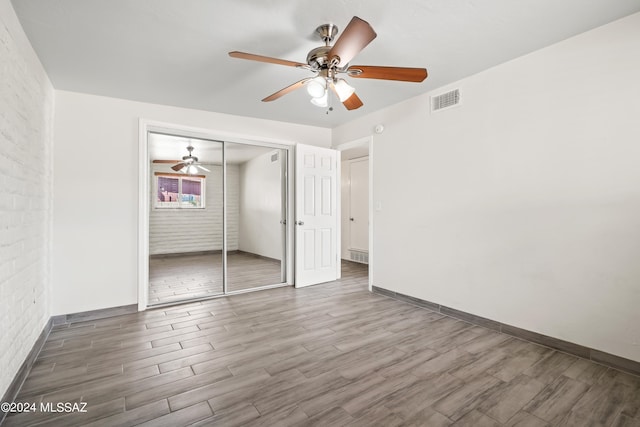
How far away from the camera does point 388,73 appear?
211 centimetres

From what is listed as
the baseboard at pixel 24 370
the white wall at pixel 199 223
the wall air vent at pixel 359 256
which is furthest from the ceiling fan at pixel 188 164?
the wall air vent at pixel 359 256

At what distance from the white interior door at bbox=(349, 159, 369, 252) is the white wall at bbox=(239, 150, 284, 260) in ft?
6.45

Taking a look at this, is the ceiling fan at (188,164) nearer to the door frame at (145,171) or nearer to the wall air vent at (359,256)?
the door frame at (145,171)

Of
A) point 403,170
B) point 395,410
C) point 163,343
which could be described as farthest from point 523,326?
point 163,343

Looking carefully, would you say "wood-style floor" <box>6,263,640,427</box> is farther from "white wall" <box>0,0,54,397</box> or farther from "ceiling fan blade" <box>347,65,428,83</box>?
"ceiling fan blade" <box>347,65,428,83</box>

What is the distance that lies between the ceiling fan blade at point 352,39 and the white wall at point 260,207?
141 inches

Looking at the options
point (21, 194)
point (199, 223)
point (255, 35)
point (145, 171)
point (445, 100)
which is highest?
point (255, 35)

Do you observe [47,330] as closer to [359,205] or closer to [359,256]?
[359,256]

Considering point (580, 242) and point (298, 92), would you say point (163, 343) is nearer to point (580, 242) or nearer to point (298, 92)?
point (298, 92)

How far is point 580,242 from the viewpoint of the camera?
234cm

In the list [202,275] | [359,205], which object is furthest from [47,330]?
[359,205]

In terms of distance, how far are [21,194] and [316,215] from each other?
3277mm

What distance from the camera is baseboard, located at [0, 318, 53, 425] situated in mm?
1792

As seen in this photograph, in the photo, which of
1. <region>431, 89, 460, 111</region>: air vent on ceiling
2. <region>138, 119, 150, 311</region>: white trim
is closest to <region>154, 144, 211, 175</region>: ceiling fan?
<region>138, 119, 150, 311</region>: white trim
